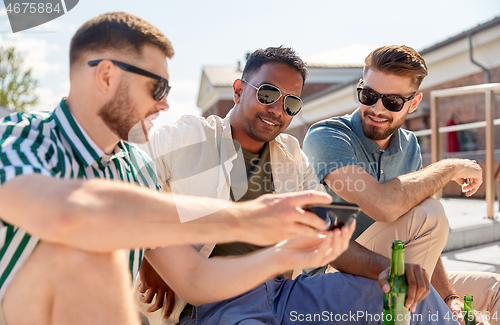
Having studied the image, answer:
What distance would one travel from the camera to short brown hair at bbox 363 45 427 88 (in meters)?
2.67

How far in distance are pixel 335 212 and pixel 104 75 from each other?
3.00 ft

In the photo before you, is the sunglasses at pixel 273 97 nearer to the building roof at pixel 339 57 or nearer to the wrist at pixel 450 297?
the wrist at pixel 450 297

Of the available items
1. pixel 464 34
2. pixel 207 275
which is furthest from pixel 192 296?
pixel 464 34

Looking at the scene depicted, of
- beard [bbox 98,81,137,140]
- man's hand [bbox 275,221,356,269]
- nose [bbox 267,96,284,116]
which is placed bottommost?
man's hand [bbox 275,221,356,269]

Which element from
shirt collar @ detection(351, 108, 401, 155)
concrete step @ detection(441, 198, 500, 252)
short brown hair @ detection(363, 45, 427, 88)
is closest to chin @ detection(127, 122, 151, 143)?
shirt collar @ detection(351, 108, 401, 155)

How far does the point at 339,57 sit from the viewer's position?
2330cm

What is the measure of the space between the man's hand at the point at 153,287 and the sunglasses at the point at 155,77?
782mm

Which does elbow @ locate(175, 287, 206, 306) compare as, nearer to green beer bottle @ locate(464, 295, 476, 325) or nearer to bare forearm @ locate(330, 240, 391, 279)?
bare forearm @ locate(330, 240, 391, 279)

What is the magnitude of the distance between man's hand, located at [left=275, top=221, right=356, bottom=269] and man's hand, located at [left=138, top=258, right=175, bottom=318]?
656 mm

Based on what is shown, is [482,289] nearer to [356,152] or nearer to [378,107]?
[356,152]

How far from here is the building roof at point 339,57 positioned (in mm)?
22047

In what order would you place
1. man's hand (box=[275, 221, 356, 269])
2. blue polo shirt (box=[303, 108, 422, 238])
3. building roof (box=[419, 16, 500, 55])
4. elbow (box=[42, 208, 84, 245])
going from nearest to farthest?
elbow (box=[42, 208, 84, 245]) → man's hand (box=[275, 221, 356, 269]) → blue polo shirt (box=[303, 108, 422, 238]) → building roof (box=[419, 16, 500, 55])

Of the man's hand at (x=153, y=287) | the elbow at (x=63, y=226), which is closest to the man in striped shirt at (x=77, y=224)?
the elbow at (x=63, y=226)

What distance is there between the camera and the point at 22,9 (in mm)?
2115
